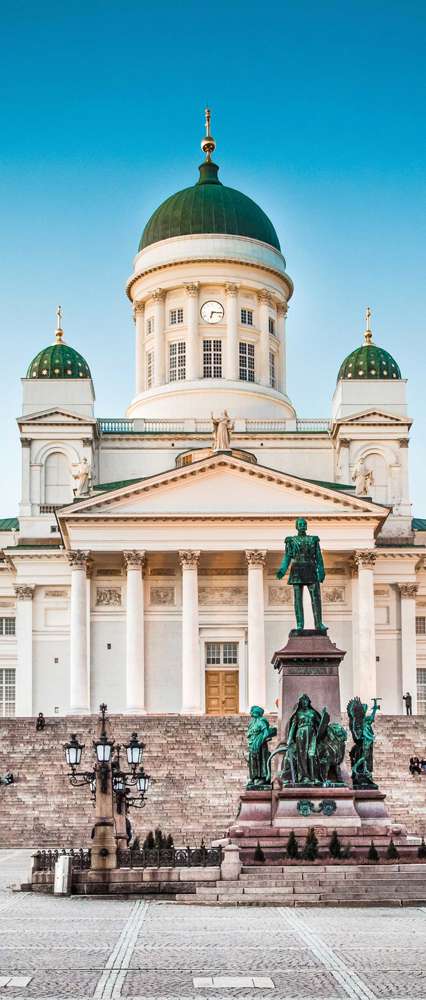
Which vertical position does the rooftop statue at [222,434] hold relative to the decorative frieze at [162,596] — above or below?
above

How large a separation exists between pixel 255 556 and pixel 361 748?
32.5 meters

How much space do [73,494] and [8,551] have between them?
3.75m

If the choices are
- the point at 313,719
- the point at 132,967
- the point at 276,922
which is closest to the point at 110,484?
the point at 313,719

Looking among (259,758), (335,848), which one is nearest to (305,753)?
(259,758)

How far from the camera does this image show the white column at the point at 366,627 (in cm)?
6306

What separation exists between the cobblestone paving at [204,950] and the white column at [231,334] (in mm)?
55095

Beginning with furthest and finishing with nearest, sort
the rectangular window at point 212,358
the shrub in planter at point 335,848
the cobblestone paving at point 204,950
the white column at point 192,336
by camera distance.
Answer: the rectangular window at point 212,358 → the white column at point 192,336 → the shrub in planter at point 335,848 → the cobblestone paving at point 204,950

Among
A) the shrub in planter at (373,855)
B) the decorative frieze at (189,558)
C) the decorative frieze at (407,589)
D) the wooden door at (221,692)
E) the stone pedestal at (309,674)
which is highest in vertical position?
the decorative frieze at (189,558)

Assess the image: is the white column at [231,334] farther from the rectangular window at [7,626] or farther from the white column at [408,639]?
the rectangular window at [7,626]

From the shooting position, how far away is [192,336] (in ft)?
262

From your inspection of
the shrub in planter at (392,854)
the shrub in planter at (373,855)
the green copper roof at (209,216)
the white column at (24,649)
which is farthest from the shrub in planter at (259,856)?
the green copper roof at (209,216)

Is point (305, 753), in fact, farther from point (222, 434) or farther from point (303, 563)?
point (222, 434)

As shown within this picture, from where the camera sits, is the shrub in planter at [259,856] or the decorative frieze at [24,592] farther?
the decorative frieze at [24,592]

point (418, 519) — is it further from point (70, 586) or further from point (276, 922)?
point (276, 922)
